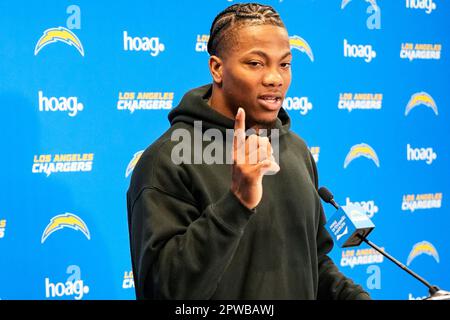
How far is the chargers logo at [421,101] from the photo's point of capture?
457 centimetres

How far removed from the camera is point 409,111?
4559 mm

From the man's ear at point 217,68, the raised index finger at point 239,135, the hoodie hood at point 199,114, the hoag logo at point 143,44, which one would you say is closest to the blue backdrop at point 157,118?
the hoag logo at point 143,44

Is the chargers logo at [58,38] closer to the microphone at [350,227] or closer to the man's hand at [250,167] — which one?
the microphone at [350,227]

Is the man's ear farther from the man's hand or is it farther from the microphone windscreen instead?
the microphone windscreen

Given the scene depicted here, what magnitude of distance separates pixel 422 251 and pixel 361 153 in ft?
2.84

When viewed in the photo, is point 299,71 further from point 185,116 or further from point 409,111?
point 185,116

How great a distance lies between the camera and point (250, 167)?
1.63m

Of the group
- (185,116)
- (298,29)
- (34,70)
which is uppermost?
(298,29)

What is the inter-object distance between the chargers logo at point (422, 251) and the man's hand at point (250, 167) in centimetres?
322

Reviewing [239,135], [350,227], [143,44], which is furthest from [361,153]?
[239,135]

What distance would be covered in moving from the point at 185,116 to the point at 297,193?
1.28 feet

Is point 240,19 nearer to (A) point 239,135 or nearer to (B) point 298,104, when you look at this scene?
(A) point 239,135
